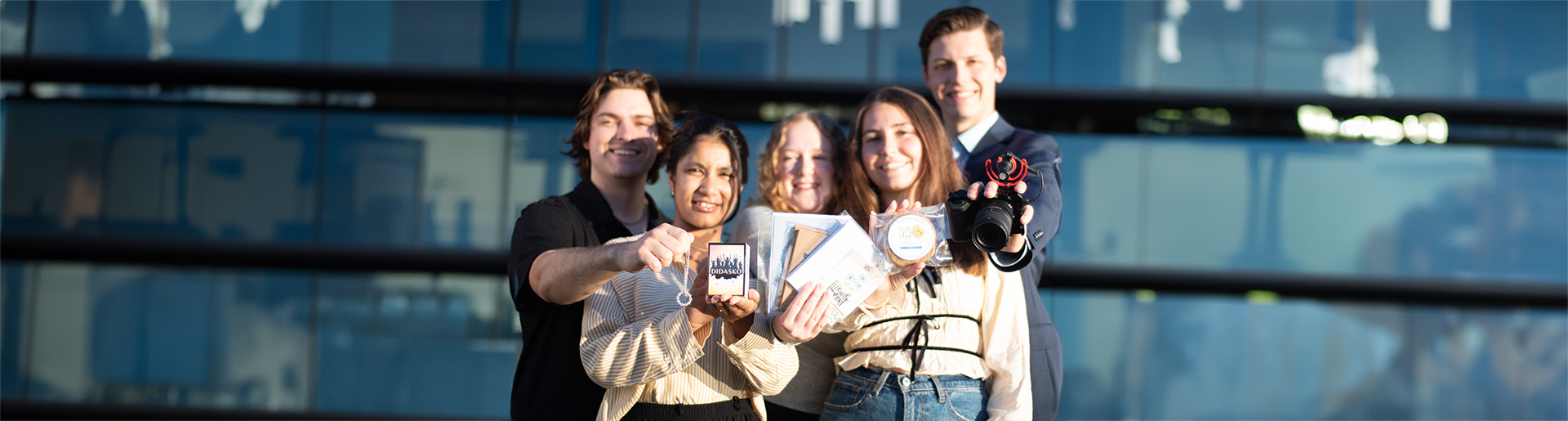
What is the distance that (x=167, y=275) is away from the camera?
28.2 feet

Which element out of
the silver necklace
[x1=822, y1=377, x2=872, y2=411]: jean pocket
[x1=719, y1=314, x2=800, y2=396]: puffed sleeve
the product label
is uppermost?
the product label

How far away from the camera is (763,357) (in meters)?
2.48

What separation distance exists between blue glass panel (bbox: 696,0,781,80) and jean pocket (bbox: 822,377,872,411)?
5843 millimetres

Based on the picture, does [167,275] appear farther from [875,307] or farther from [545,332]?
[875,307]

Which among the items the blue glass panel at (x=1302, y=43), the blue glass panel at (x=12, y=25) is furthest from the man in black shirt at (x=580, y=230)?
the blue glass panel at (x=12, y=25)

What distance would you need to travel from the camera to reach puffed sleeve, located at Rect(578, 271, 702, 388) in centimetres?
243

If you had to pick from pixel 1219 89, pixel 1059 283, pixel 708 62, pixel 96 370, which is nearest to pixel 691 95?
pixel 708 62

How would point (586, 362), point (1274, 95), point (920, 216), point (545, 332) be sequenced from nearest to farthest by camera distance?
point (920, 216)
point (586, 362)
point (545, 332)
point (1274, 95)

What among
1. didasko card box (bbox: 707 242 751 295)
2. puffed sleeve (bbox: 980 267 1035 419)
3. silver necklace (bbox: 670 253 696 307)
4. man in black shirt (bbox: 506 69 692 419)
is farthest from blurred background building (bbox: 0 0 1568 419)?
didasko card box (bbox: 707 242 751 295)

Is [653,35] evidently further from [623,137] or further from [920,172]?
[920,172]

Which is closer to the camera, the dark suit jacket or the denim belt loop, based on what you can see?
the denim belt loop

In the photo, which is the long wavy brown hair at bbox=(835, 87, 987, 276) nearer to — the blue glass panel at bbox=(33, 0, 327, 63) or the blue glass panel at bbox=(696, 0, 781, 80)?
the blue glass panel at bbox=(696, 0, 781, 80)

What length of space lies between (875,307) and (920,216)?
0.27 m

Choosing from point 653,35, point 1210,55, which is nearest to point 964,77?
point 653,35
